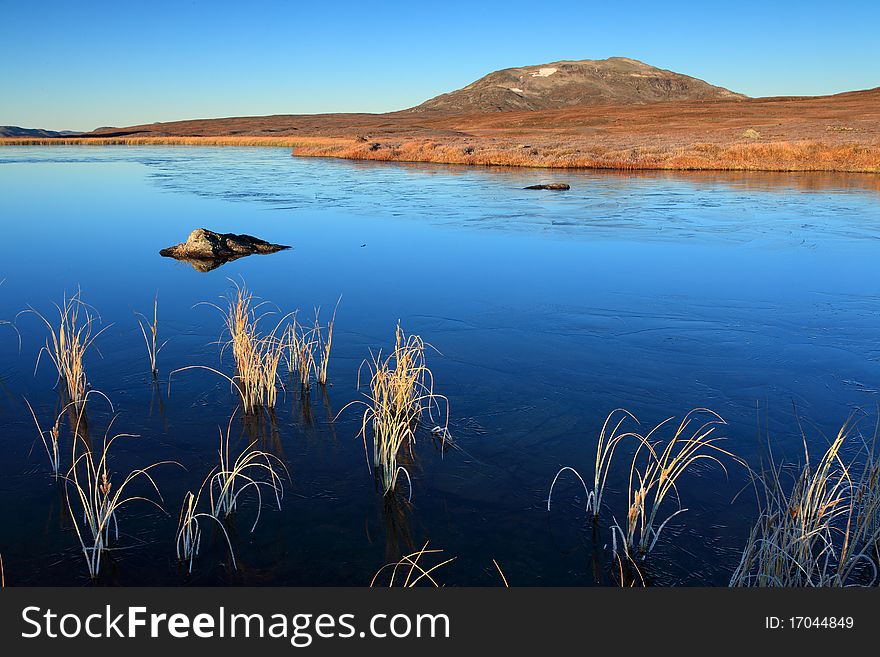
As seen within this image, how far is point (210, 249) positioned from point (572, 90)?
598 ft

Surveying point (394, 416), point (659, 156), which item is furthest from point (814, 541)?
point (659, 156)

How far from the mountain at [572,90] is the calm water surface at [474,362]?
157m

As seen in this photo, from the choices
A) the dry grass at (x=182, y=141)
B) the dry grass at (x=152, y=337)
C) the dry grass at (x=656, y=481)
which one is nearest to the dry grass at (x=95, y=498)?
the dry grass at (x=152, y=337)

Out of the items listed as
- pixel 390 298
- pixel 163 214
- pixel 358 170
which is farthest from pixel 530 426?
pixel 358 170

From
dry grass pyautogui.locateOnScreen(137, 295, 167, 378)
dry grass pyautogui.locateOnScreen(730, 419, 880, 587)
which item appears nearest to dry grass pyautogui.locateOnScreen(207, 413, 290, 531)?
dry grass pyautogui.locateOnScreen(137, 295, 167, 378)

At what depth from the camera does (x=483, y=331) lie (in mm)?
9414

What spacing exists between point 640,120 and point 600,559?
69.0 m

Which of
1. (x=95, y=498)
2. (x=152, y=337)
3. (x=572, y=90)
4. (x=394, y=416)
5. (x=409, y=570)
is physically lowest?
(x=409, y=570)

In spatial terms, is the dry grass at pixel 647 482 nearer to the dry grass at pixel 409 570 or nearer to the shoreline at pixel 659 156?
the dry grass at pixel 409 570

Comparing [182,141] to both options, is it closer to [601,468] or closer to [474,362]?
[474,362]

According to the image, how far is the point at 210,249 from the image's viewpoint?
14211mm

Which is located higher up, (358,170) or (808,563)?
(358,170)

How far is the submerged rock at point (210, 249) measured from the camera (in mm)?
14164
